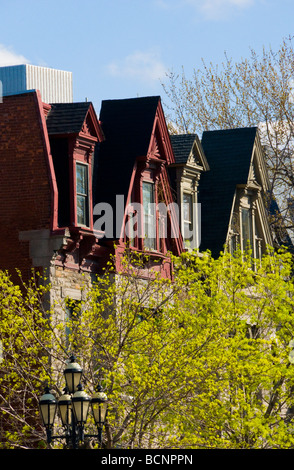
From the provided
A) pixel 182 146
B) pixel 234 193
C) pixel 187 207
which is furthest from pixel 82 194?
pixel 234 193

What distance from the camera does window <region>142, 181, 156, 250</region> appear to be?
99.8ft

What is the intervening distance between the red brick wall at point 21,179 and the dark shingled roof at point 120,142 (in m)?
3.05

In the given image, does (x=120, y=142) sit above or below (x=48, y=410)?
above

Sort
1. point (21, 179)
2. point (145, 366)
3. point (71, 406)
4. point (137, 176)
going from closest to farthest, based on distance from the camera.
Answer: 1. point (71, 406)
2. point (145, 366)
3. point (21, 179)
4. point (137, 176)

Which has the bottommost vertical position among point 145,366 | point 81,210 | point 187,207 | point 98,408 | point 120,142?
point 98,408

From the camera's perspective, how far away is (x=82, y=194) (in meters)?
27.9

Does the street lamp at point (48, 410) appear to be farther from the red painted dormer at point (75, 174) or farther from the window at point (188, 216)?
the window at point (188, 216)

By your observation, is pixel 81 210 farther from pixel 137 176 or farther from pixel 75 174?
pixel 137 176

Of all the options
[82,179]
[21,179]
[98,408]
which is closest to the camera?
[98,408]

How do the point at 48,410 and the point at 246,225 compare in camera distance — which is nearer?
the point at 48,410

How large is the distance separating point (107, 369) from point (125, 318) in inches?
50.2

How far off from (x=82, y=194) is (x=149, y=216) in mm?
3322
